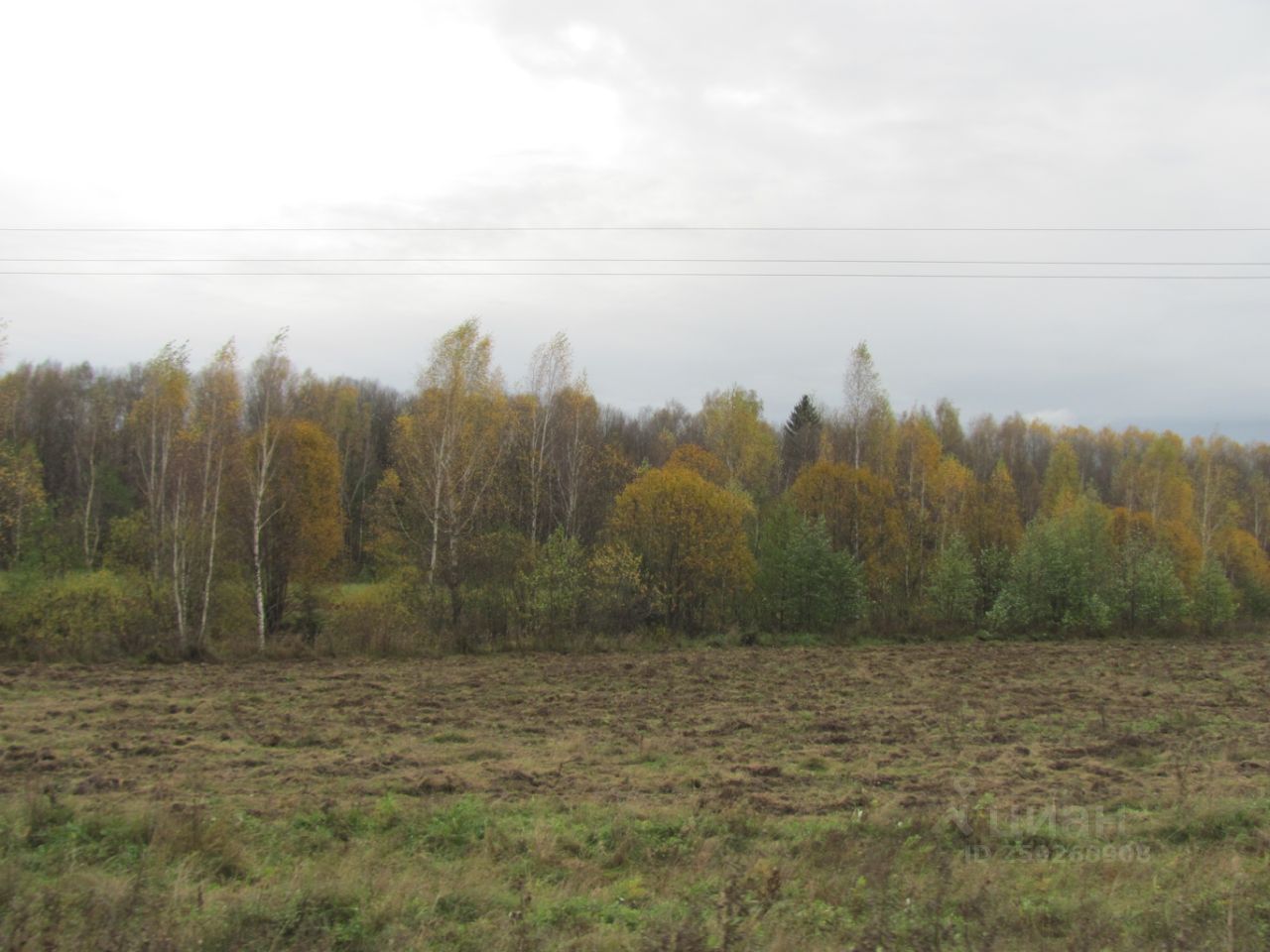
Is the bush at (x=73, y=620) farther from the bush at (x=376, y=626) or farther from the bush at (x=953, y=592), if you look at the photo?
the bush at (x=953, y=592)

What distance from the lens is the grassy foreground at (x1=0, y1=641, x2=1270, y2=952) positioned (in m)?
5.59

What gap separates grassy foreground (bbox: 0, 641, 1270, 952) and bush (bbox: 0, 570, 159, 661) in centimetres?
512

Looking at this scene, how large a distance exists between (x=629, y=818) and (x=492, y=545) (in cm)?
2049

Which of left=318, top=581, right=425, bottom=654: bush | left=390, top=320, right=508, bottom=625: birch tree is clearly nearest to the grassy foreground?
left=318, top=581, right=425, bottom=654: bush

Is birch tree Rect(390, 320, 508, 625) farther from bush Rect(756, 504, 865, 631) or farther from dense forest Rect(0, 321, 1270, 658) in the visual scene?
bush Rect(756, 504, 865, 631)

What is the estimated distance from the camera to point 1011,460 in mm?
87500

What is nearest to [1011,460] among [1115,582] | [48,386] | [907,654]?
[1115,582]

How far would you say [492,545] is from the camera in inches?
1129

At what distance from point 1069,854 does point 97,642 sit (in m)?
25.3

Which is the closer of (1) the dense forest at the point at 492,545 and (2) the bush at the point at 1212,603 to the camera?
(1) the dense forest at the point at 492,545

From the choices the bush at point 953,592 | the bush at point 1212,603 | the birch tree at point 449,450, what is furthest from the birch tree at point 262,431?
the bush at point 1212,603

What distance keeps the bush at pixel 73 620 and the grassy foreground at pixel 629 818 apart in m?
5.12

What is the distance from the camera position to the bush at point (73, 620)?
75.9 feet

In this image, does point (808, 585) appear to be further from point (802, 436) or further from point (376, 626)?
Answer: point (802, 436)
